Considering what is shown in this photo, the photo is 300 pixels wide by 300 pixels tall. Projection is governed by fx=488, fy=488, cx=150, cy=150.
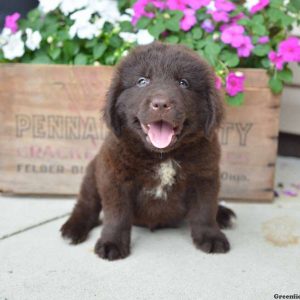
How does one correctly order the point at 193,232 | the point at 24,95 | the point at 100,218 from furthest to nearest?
the point at 24,95
the point at 100,218
the point at 193,232

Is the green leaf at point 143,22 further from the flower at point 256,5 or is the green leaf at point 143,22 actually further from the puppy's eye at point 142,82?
the puppy's eye at point 142,82

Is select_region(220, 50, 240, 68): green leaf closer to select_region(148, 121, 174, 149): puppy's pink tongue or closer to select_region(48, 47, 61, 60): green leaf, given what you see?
select_region(148, 121, 174, 149): puppy's pink tongue

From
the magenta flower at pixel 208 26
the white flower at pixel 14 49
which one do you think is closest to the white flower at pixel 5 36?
the white flower at pixel 14 49

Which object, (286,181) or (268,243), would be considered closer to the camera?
(268,243)

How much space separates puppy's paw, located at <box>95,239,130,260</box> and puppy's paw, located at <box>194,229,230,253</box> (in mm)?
374

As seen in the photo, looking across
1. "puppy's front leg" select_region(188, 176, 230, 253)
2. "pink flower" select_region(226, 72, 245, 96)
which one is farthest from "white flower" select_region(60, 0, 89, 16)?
"puppy's front leg" select_region(188, 176, 230, 253)

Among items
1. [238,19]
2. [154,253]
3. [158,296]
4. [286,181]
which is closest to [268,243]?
[154,253]

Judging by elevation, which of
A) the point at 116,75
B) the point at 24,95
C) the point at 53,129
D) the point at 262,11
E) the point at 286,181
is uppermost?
the point at 262,11

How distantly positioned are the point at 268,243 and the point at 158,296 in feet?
2.66

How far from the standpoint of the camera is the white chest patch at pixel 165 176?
239cm

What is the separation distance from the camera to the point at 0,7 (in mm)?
3574

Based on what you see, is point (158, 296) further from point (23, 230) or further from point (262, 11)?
point (262, 11)

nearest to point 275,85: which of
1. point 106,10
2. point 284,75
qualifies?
point 284,75

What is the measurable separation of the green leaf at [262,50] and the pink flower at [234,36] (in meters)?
0.12
